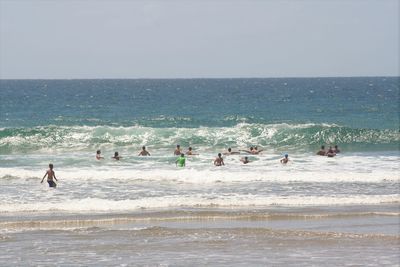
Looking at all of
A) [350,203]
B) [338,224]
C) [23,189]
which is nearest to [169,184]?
[23,189]

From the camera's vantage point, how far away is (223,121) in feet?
177

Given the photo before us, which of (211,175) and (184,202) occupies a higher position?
(211,175)

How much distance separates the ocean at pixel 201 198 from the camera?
17000 mm

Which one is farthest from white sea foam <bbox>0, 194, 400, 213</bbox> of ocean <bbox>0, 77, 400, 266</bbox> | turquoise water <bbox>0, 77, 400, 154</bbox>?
turquoise water <bbox>0, 77, 400, 154</bbox>

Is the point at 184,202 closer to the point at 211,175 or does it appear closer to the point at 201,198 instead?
the point at 201,198

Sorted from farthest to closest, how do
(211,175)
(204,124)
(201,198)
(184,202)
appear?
(204,124) → (211,175) → (201,198) → (184,202)

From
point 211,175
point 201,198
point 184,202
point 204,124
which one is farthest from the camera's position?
point 204,124

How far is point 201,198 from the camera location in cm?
2447

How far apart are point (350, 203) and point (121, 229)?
736 centimetres

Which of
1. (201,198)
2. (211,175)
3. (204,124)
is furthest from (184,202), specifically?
(204,124)

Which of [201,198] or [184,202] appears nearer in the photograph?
[184,202]

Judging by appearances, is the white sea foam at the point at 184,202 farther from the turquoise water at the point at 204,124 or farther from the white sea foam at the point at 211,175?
the turquoise water at the point at 204,124

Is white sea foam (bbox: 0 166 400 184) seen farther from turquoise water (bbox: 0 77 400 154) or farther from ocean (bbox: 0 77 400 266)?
turquoise water (bbox: 0 77 400 154)

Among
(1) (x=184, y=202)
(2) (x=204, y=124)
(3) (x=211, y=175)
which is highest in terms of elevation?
(2) (x=204, y=124)
